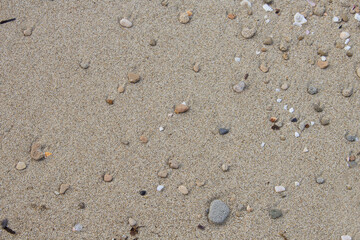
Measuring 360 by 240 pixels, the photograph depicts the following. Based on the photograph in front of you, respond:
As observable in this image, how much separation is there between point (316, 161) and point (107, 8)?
1894mm

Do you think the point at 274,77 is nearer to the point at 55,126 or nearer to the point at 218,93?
the point at 218,93

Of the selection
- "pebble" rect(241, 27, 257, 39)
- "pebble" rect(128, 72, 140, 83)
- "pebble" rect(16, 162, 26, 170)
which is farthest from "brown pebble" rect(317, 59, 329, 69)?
"pebble" rect(16, 162, 26, 170)

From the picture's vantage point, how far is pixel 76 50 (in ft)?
8.25

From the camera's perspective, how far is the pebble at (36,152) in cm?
232

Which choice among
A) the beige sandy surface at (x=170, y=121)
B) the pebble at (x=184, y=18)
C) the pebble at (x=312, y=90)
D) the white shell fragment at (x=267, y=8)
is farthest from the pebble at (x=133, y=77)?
the pebble at (x=312, y=90)

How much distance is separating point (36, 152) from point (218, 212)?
4.23 ft

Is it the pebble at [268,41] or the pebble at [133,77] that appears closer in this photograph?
the pebble at [133,77]

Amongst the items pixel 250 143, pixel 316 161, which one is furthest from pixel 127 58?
pixel 316 161

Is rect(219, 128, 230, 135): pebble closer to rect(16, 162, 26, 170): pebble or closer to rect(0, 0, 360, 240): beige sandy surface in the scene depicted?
rect(0, 0, 360, 240): beige sandy surface

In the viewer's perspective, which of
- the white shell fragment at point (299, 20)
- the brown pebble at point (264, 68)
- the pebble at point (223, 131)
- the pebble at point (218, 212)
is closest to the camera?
the pebble at point (218, 212)

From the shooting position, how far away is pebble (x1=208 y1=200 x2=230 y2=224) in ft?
7.36

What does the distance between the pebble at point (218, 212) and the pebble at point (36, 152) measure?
1.20 meters

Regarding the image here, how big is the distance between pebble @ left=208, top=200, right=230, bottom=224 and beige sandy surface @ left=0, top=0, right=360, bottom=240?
0.05 meters

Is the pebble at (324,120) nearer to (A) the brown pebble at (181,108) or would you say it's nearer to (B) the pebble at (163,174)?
(A) the brown pebble at (181,108)
